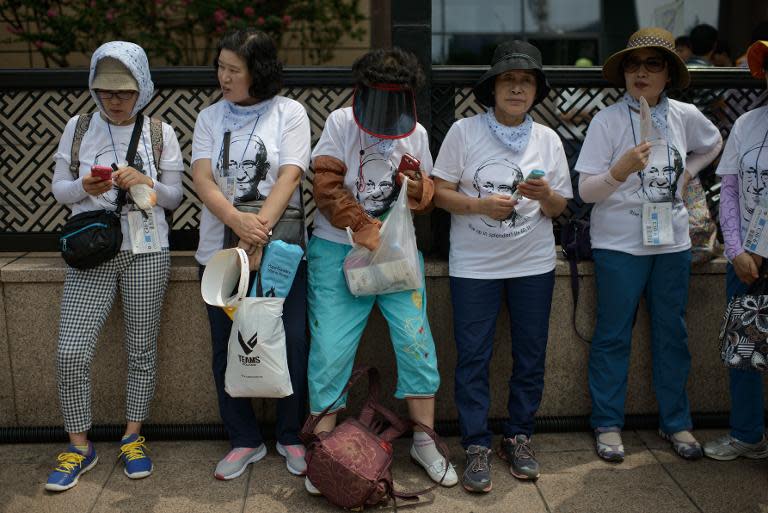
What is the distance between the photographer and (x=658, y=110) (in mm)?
4039

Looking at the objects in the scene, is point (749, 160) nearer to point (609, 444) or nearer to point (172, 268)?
point (609, 444)

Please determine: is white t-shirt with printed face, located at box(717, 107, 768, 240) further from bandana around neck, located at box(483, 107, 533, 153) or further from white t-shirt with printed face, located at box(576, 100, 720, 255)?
bandana around neck, located at box(483, 107, 533, 153)

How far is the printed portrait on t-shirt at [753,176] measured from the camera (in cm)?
379

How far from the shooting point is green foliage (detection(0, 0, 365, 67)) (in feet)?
27.1

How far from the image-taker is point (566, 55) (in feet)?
35.9

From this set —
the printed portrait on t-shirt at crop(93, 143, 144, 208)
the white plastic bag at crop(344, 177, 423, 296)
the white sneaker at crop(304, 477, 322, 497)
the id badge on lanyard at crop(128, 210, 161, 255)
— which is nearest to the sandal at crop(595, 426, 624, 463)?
the white plastic bag at crop(344, 177, 423, 296)

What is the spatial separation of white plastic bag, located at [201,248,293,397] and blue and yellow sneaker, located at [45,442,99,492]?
3.01 feet

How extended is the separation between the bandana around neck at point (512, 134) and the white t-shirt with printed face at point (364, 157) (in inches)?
13.5

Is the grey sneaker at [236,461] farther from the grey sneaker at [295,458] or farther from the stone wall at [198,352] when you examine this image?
the stone wall at [198,352]

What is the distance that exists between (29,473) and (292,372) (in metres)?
1.38

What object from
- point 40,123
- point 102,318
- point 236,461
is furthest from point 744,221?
point 40,123

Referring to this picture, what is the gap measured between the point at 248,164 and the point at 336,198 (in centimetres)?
45

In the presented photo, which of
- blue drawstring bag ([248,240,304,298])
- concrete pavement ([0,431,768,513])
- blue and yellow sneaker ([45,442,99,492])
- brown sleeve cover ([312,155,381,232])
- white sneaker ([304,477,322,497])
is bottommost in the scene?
concrete pavement ([0,431,768,513])

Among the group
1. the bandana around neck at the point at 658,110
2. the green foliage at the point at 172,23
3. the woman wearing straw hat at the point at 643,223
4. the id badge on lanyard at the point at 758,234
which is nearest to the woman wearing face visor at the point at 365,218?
the woman wearing straw hat at the point at 643,223
